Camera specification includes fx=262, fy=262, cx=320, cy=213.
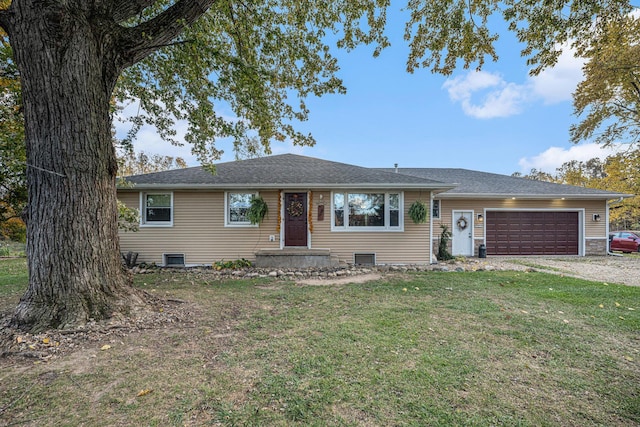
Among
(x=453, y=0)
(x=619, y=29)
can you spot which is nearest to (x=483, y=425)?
(x=619, y=29)

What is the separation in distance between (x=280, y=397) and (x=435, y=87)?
557 inches

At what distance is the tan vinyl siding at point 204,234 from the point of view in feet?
27.9

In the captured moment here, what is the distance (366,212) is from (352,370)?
6.46 meters

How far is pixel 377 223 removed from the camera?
8602mm

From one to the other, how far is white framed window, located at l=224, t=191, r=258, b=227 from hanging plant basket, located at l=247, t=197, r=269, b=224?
0.39 metres

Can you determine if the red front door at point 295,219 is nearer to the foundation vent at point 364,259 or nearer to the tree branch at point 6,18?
the foundation vent at point 364,259

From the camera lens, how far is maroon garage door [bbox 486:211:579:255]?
35.6 ft

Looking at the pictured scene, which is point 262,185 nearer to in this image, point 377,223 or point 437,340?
point 377,223

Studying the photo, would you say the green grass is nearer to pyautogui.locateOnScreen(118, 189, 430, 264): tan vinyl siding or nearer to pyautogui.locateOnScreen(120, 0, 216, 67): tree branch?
pyautogui.locateOnScreen(120, 0, 216, 67): tree branch

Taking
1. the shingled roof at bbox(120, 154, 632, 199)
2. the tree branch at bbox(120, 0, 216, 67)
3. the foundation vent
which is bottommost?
the foundation vent

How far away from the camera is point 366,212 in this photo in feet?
28.2

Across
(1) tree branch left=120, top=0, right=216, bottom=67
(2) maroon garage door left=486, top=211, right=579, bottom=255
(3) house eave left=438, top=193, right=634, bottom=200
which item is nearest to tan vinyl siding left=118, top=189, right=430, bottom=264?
(3) house eave left=438, top=193, right=634, bottom=200

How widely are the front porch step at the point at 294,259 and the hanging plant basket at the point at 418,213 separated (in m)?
2.85

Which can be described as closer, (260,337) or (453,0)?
(260,337)
